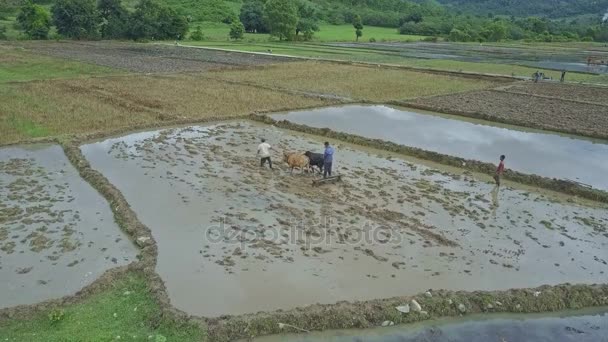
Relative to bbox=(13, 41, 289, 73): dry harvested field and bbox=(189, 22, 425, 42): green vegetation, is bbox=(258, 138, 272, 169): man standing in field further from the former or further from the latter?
bbox=(189, 22, 425, 42): green vegetation

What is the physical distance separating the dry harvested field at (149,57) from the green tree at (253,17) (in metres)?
25.8

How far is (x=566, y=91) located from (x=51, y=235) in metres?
34.3

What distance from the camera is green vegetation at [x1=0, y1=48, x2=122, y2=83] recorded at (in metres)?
34.2

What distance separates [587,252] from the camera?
11898mm

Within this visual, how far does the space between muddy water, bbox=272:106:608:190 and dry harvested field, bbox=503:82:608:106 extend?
10.4 metres

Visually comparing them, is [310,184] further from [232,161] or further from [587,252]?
[587,252]

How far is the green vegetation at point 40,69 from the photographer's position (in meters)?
34.2

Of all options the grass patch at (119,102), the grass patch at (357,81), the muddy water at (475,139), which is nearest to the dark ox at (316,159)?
the muddy water at (475,139)

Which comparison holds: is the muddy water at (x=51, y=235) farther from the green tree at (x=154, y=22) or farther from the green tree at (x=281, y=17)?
the green tree at (x=281, y=17)

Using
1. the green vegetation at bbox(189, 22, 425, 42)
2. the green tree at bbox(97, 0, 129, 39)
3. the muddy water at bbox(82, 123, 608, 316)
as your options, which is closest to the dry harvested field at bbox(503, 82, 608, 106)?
the muddy water at bbox(82, 123, 608, 316)

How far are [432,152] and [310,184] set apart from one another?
6.20 meters

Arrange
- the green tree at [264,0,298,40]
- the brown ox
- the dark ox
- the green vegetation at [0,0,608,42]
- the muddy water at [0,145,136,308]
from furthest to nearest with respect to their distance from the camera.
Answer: the green tree at [264,0,298,40], the green vegetation at [0,0,608,42], the brown ox, the dark ox, the muddy water at [0,145,136,308]

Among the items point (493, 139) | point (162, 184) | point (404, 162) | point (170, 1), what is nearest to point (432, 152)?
point (404, 162)

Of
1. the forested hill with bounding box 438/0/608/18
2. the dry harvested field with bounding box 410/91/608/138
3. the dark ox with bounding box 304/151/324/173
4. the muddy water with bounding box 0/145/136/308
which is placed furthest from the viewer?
the forested hill with bounding box 438/0/608/18
